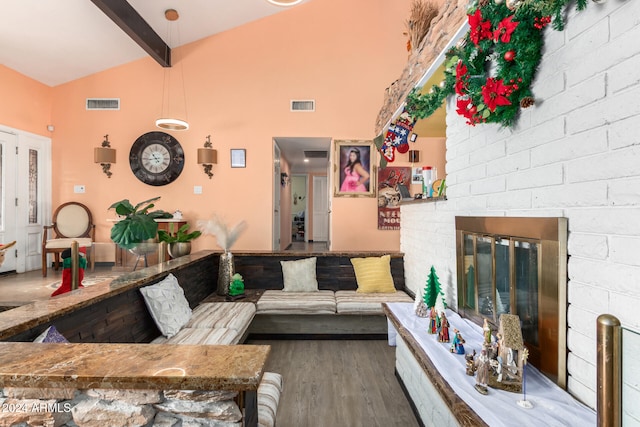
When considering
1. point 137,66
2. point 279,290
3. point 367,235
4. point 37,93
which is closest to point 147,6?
point 137,66

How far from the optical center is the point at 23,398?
0.94 metres

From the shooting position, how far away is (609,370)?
55 cm

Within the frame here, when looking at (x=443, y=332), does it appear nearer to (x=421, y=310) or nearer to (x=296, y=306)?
(x=421, y=310)

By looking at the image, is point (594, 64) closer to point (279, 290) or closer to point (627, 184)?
point (627, 184)

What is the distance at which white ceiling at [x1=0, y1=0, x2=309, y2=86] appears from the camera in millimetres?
4227

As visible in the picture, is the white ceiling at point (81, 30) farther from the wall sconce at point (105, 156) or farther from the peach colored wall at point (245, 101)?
the wall sconce at point (105, 156)

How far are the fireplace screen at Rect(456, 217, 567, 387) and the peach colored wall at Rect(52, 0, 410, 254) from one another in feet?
12.3

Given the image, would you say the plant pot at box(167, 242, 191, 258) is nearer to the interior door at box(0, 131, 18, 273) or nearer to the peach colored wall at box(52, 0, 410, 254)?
the peach colored wall at box(52, 0, 410, 254)

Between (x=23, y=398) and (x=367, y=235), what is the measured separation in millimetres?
5011

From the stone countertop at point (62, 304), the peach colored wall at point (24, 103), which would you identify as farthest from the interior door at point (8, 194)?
the stone countertop at point (62, 304)

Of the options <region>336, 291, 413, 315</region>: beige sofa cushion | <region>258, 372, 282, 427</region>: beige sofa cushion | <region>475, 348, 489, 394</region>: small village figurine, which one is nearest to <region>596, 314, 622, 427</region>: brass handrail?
<region>475, 348, 489, 394</region>: small village figurine

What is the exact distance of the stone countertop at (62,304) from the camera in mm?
1338

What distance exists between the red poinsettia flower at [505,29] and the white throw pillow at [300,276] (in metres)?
3.01

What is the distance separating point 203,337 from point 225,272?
1.36 m
